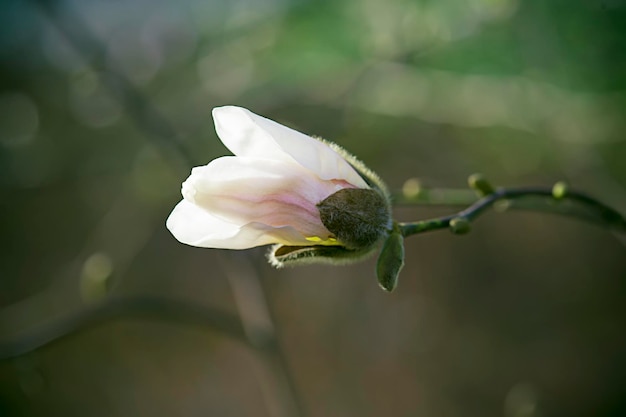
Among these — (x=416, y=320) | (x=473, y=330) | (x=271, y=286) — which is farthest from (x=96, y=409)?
(x=473, y=330)

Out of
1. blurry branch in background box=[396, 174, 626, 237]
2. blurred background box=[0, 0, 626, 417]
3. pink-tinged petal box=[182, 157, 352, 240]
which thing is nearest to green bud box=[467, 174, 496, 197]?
blurry branch in background box=[396, 174, 626, 237]

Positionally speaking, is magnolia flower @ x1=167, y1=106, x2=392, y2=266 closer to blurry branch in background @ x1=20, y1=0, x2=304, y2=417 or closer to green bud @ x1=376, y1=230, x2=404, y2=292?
green bud @ x1=376, y1=230, x2=404, y2=292

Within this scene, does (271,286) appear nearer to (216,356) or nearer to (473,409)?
(216,356)

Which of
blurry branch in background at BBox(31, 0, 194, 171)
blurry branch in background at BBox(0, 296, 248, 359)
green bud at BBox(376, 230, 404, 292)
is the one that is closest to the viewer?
green bud at BBox(376, 230, 404, 292)

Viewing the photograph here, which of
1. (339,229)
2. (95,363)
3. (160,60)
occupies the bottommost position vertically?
(339,229)

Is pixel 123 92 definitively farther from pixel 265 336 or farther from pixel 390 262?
pixel 390 262

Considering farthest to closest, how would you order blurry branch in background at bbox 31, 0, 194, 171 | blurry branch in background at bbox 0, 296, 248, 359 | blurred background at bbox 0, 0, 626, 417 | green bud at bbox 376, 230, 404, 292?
blurred background at bbox 0, 0, 626, 417
blurry branch in background at bbox 31, 0, 194, 171
blurry branch in background at bbox 0, 296, 248, 359
green bud at bbox 376, 230, 404, 292

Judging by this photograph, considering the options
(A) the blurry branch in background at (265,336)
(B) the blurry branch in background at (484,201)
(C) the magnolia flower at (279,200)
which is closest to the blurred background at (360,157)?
(A) the blurry branch in background at (265,336)
